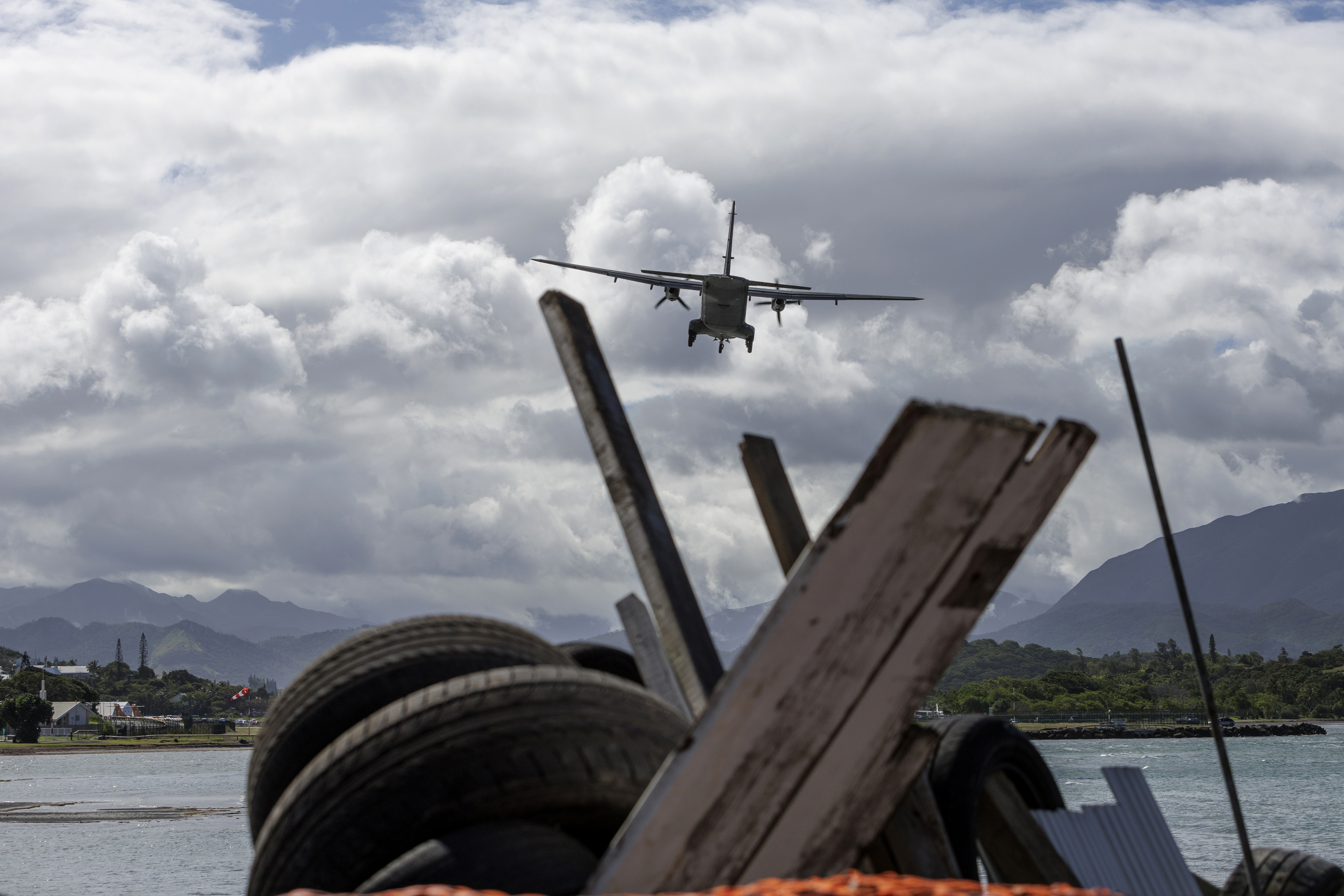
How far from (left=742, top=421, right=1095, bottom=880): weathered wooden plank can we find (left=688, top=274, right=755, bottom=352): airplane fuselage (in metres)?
53.1

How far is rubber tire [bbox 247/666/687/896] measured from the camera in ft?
12.1

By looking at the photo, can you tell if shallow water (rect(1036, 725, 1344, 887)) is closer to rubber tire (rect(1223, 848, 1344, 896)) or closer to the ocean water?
the ocean water

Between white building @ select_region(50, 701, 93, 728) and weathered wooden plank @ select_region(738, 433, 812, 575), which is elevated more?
white building @ select_region(50, 701, 93, 728)

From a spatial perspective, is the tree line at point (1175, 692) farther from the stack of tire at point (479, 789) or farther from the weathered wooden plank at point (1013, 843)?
the stack of tire at point (479, 789)

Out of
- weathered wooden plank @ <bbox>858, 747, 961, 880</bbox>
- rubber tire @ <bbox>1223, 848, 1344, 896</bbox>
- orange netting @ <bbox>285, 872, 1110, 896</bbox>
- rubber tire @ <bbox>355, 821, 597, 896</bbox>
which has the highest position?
rubber tire @ <bbox>1223, 848, 1344, 896</bbox>

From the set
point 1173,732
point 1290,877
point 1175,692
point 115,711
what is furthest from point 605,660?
point 115,711

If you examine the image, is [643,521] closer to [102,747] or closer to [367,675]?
[367,675]

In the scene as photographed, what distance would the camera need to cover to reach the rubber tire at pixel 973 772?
582 cm

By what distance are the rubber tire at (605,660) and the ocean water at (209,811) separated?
341cm

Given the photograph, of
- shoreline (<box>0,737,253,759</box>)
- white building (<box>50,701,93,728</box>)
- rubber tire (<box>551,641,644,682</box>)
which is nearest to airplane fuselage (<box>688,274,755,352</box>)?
rubber tire (<box>551,641,644,682</box>)

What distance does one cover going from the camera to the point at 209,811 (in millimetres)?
62812

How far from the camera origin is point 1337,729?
169 metres

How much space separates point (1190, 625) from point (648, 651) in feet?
11.5

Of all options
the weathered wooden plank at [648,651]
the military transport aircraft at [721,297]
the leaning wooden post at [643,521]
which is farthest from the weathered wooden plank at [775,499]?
the military transport aircraft at [721,297]
